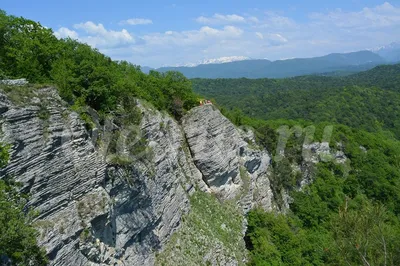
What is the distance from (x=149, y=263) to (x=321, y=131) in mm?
44175

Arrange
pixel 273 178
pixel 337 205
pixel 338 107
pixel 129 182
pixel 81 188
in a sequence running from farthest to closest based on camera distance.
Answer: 1. pixel 338 107
2. pixel 337 205
3. pixel 273 178
4. pixel 129 182
5. pixel 81 188

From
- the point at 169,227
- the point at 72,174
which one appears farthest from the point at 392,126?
the point at 72,174


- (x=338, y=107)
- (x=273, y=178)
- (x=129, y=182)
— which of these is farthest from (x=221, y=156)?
(x=338, y=107)

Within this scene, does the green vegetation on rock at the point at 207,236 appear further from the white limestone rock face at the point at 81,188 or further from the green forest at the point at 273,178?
the green forest at the point at 273,178

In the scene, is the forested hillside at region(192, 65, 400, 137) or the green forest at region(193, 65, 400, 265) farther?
the forested hillside at region(192, 65, 400, 137)

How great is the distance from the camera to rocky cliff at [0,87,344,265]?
42.2 ft

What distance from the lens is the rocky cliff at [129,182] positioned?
42.2 feet

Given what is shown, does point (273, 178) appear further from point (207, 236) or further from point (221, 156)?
point (207, 236)

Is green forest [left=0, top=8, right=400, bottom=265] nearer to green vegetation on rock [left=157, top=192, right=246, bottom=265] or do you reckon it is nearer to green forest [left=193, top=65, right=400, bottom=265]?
green forest [left=193, top=65, right=400, bottom=265]

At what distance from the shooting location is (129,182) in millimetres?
17031

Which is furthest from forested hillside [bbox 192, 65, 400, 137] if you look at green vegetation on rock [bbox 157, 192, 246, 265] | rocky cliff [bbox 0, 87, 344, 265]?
green vegetation on rock [bbox 157, 192, 246, 265]

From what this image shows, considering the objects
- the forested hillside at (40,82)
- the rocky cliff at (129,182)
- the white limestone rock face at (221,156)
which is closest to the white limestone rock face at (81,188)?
the rocky cliff at (129,182)

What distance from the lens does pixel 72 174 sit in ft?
46.3

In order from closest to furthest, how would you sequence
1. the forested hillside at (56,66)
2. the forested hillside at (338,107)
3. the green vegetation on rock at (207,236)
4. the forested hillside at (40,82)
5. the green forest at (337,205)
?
the forested hillside at (40,82) < the green forest at (337,205) < the forested hillside at (56,66) < the green vegetation on rock at (207,236) < the forested hillside at (338,107)
